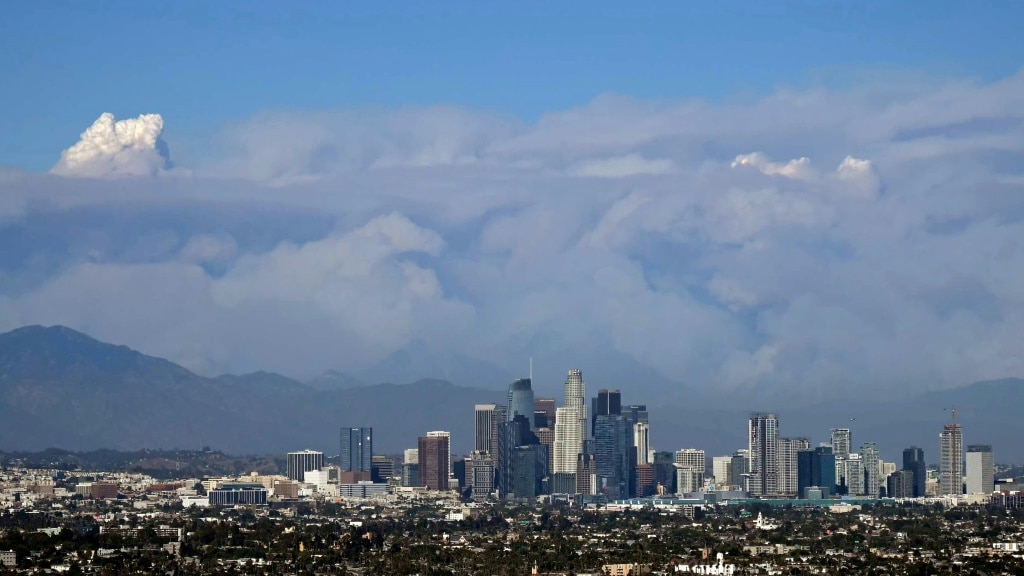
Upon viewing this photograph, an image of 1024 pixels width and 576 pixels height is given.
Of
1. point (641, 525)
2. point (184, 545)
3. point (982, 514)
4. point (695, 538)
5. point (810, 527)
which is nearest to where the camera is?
point (184, 545)

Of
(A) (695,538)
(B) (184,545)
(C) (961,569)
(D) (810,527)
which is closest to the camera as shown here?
(C) (961,569)

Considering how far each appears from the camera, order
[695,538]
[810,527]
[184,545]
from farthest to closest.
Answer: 1. [810,527]
2. [695,538]
3. [184,545]

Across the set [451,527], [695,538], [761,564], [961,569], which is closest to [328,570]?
[761,564]

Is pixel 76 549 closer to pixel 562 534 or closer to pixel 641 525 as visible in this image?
pixel 562 534

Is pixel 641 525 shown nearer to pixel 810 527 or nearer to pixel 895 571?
pixel 810 527

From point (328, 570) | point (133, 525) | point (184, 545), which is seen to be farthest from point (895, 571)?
point (133, 525)

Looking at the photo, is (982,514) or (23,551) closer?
(23,551)

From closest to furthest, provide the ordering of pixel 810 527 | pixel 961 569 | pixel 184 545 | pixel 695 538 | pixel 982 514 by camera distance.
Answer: pixel 961 569 → pixel 184 545 → pixel 695 538 → pixel 810 527 → pixel 982 514

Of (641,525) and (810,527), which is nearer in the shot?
(810,527)
